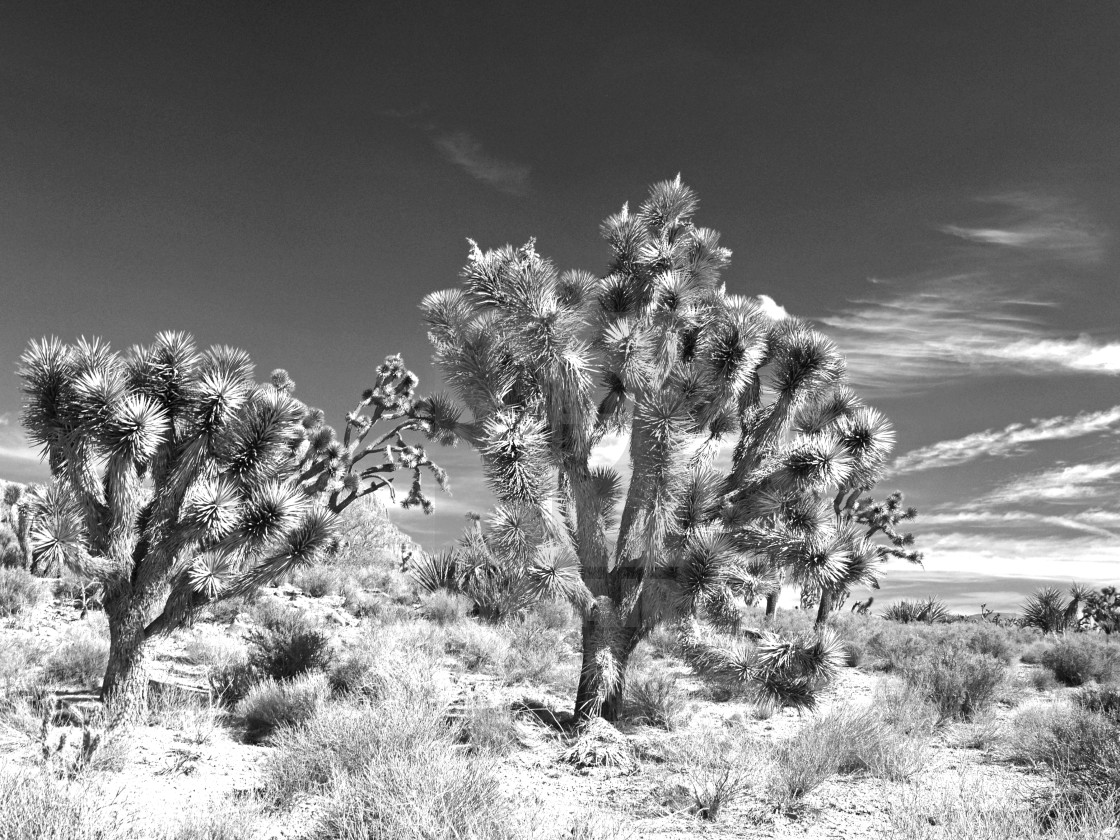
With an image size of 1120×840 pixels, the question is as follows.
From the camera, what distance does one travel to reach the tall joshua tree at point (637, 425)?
8.98 metres

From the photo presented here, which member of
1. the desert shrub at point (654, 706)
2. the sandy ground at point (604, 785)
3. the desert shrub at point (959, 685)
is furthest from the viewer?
the desert shrub at point (959, 685)

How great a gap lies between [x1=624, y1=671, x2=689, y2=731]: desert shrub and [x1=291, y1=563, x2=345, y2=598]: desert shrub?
35.2 ft

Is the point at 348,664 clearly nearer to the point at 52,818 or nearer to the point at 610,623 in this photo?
the point at 610,623

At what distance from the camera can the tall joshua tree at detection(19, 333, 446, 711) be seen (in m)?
9.46

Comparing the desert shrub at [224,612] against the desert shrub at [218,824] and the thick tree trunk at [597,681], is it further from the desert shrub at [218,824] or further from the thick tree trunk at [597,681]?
the desert shrub at [218,824]

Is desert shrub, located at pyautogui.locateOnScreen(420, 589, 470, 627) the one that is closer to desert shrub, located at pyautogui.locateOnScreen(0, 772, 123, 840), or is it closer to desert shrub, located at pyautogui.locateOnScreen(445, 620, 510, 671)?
desert shrub, located at pyautogui.locateOnScreen(445, 620, 510, 671)

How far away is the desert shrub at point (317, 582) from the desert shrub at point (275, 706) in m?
9.38

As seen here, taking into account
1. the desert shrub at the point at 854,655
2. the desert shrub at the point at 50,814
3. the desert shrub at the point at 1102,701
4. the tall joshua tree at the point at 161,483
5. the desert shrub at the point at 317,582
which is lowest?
the desert shrub at the point at 854,655

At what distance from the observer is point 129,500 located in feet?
32.3

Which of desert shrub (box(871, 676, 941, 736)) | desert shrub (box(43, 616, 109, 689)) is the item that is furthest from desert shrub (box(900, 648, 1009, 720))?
desert shrub (box(43, 616, 109, 689))

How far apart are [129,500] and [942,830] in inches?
383

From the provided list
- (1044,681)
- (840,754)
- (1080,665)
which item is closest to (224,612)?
(840,754)

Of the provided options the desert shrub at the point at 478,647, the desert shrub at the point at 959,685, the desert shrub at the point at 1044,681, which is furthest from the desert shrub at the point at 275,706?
the desert shrub at the point at 1044,681

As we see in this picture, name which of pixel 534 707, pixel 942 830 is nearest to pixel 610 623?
pixel 534 707
